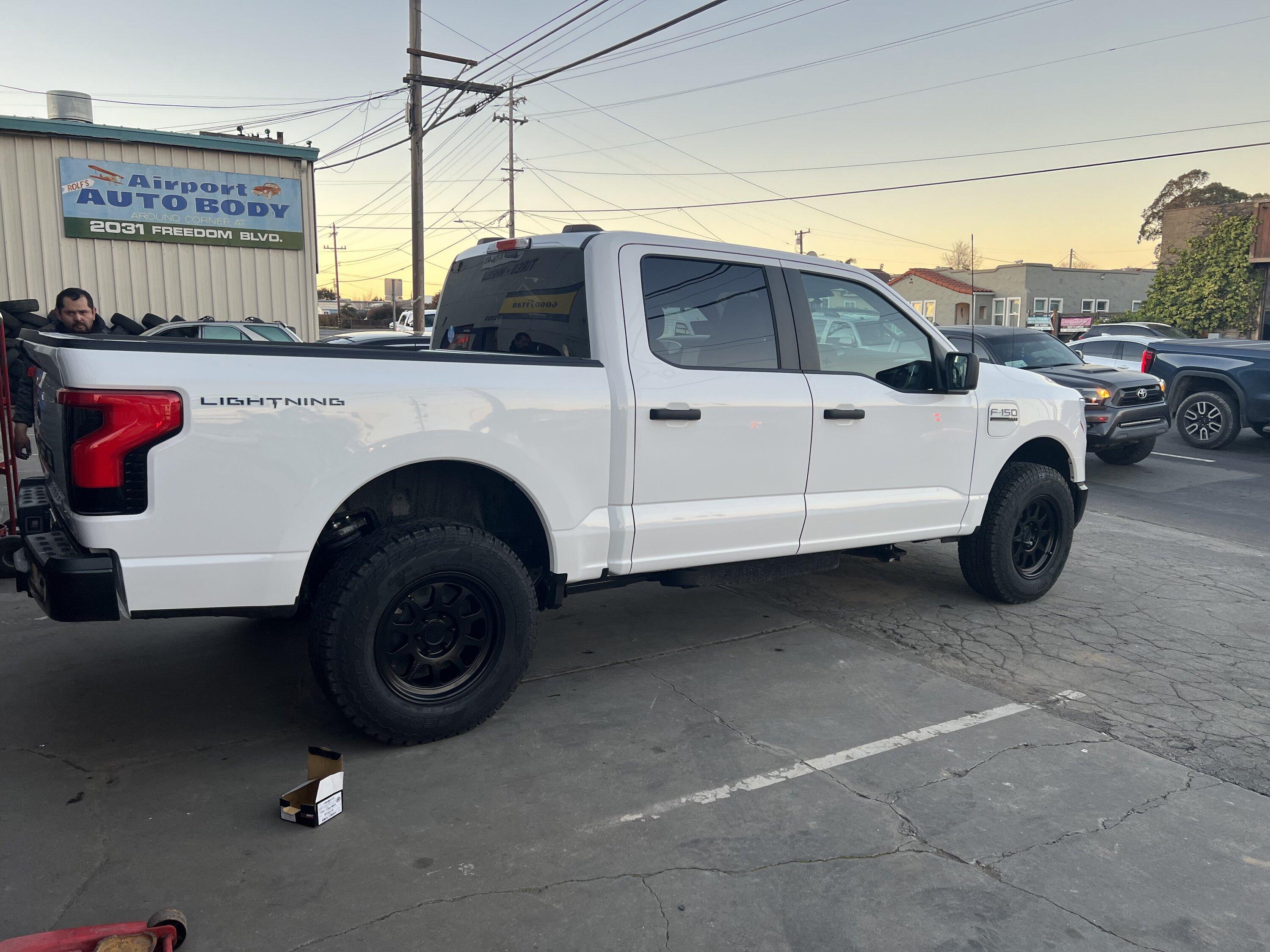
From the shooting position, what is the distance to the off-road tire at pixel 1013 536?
5.41 meters

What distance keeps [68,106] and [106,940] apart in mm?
16622

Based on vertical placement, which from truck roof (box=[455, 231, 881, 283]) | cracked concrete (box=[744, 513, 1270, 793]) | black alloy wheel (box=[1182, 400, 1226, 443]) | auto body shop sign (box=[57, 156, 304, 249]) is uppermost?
auto body shop sign (box=[57, 156, 304, 249])

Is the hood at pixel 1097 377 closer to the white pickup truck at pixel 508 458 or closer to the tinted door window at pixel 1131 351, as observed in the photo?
the tinted door window at pixel 1131 351

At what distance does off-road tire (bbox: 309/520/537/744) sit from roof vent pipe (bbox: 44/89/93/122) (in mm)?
15258

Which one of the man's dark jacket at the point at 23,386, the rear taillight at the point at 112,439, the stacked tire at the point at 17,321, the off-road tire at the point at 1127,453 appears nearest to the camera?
the rear taillight at the point at 112,439

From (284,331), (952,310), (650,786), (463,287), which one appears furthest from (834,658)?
(952,310)

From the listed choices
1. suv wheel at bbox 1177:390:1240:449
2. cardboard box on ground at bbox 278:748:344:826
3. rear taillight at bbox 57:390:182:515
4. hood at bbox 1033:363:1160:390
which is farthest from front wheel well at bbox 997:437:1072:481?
suv wheel at bbox 1177:390:1240:449

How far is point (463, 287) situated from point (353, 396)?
1762 millimetres

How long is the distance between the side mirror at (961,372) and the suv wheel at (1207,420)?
9823 millimetres

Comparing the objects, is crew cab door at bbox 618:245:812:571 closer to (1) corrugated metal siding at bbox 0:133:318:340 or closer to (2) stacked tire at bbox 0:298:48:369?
(2) stacked tire at bbox 0:298:48:369

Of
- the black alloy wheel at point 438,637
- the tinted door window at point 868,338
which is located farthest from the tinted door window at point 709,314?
the black alloy wheel at point 438,637

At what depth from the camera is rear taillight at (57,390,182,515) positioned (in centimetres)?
293

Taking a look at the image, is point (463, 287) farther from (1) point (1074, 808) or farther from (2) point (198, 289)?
(2) point (198, 289)

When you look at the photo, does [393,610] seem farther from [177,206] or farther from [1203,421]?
[177,206]
